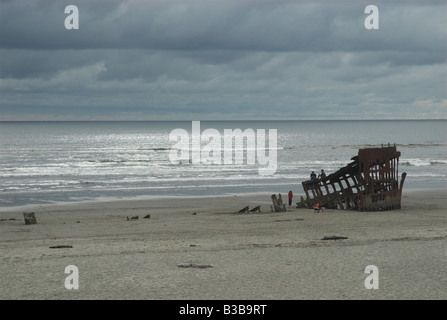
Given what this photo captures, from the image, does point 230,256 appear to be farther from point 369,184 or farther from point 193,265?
point 369,184

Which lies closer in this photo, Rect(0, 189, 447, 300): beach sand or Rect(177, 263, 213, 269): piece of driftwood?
Rect(0, 189, 447, 300): beach sand

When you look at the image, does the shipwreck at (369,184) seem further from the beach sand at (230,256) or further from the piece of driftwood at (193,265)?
the piece of driftwood at (193,265)

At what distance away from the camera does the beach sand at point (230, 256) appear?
13.7 m

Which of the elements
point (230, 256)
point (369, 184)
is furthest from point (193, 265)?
point (369, 184)

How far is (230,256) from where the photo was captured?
1747cm

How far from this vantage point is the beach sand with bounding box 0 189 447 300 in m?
13.7

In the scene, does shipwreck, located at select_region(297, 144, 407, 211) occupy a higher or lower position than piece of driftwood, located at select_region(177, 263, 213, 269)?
higher

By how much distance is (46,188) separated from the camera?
46.6 metres

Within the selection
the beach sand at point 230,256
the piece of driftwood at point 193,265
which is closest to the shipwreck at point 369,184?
the beach sand at point 230,256

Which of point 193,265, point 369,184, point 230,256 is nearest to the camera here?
point 193,265

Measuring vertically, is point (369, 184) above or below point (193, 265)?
above

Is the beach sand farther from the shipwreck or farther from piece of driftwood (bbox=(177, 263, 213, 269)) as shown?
the shipwreck

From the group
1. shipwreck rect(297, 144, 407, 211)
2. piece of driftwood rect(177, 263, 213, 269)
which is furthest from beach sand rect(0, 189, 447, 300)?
shipwreck rect(297, 144, 407, 211)
